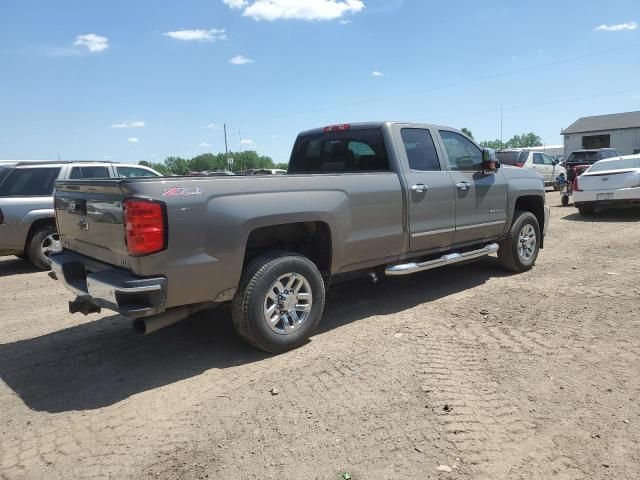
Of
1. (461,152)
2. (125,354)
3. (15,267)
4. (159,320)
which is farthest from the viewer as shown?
(15,267)

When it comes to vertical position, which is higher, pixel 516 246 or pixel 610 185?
pixel 610 185

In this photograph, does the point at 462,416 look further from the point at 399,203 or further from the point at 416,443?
the point at 399,203

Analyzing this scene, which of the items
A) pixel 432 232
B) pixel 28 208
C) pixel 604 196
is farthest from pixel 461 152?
pixel 604 196

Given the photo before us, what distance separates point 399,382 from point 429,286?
2.90 meters

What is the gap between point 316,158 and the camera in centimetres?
620

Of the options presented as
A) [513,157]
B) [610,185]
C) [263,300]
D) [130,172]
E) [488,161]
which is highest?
[513,157]

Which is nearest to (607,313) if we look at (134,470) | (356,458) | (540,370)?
(540,370)

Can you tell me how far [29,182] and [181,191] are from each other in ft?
20.1

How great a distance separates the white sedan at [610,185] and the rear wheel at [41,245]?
39.4ft

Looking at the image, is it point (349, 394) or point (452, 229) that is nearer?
point (349, 394)

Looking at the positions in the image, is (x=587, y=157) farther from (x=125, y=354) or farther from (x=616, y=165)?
(x=125, y=354)

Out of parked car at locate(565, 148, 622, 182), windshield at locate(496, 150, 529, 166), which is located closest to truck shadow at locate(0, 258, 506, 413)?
windshield at locate(496, 150, 529, 166)

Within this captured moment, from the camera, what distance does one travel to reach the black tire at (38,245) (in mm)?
8297

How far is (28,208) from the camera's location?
8.20 m
